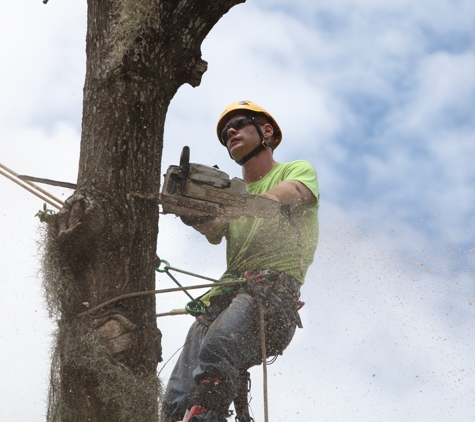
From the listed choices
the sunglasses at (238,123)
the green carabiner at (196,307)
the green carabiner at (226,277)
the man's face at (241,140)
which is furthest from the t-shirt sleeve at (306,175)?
the green carabiner at (196,307)

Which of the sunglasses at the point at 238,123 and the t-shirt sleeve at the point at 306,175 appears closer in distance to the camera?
the t-shirt sleeve at the point at 306,175

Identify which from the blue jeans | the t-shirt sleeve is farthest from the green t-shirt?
the blue jeans

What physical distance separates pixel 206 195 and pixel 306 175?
661 millimetres

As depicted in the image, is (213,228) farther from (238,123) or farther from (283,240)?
(238,123)

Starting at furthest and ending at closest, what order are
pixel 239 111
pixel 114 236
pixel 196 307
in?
pixel 239 111, pixel 196 307, pixel 114 236

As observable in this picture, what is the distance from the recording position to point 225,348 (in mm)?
3111

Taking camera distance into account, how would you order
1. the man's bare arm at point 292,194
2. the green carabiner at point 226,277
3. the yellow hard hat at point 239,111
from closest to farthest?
the man's bare arm at point 292,194
the green carabiner at point 226,277
the yellow hard hat at point 239,111

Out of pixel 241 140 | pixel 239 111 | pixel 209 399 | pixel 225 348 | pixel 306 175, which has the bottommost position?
pixel 209 399

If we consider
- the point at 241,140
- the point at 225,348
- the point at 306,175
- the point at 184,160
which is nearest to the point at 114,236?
the point at 184,160

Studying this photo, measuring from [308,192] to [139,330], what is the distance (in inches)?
52.6

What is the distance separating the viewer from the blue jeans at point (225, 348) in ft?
10.2

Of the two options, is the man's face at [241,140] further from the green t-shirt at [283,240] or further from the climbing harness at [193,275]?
the climbing harness at [193,275]

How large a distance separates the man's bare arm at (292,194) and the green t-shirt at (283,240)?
0.11 ft

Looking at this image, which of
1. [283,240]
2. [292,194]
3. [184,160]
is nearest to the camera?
[184,160]
